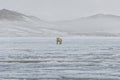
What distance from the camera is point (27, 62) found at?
7319 centimetres

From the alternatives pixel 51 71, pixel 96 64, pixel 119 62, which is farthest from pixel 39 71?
pixel 119 62

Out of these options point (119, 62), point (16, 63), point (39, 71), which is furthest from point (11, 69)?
point (119, 62)

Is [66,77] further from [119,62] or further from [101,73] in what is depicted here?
[119,62]

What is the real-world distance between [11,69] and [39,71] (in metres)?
4.17

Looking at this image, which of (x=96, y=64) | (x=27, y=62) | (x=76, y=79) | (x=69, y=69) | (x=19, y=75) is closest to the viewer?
(x=76, y=79)

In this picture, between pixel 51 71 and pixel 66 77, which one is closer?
pixel 66 77

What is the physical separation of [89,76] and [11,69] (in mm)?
11295

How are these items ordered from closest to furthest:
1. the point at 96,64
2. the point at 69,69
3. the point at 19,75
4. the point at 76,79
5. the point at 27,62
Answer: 1. the point at 76,79
2. the point at 19,75
3. the point at 69,69
4. the point at 96,64
5. the point at 27,62

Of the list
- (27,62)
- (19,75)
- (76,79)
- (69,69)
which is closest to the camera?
(76,79)

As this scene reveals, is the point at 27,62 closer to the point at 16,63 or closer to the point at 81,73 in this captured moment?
the point at 16,63

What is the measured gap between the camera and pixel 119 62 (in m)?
70.9

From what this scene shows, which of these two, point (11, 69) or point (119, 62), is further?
point (119, 62)

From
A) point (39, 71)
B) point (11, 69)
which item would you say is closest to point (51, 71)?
point (39, 71)

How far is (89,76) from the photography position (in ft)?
180
